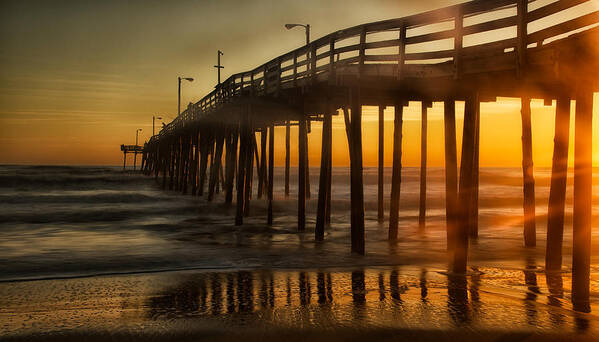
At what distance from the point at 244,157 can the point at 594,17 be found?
1321cm

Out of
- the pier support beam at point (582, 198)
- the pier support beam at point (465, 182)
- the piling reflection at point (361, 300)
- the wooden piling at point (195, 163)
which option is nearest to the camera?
the piling reflection at point (361, 300)

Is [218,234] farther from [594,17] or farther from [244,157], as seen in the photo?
[594,17]

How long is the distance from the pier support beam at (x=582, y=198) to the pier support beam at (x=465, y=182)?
1.97m

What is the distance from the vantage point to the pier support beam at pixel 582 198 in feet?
22.7

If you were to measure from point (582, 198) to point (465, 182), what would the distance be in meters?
2.18

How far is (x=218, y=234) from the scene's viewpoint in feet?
53.3

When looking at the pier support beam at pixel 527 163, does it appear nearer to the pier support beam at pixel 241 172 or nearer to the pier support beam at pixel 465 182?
the pier support beam at pixel 465 182

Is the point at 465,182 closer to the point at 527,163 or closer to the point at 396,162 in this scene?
the point at 527,163

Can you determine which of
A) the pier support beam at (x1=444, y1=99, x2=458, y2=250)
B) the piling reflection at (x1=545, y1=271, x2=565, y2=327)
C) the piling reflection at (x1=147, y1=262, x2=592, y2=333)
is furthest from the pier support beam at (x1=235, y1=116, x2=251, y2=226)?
the piling reflection at (x1=545, y1=271, x2=565, y2=327)

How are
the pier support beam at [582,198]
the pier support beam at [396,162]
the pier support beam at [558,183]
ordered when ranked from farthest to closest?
the pier support beam at [396,162] < the pier support beam at [558,183] < the pier support beam at [582,198]

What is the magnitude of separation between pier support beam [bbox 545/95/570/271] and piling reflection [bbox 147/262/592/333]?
38 cm

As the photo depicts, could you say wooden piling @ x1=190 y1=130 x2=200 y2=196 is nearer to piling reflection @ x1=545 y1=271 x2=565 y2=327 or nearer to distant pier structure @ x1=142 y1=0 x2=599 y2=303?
distant pier structure @ x1=142 y1=0 x2=599 y2=303

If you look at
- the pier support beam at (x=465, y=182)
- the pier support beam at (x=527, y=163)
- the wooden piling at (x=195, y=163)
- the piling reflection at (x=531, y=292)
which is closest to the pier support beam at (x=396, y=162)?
the pier support beam at (x=527, y=163)

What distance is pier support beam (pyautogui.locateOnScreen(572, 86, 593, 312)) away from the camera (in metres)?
6.93
